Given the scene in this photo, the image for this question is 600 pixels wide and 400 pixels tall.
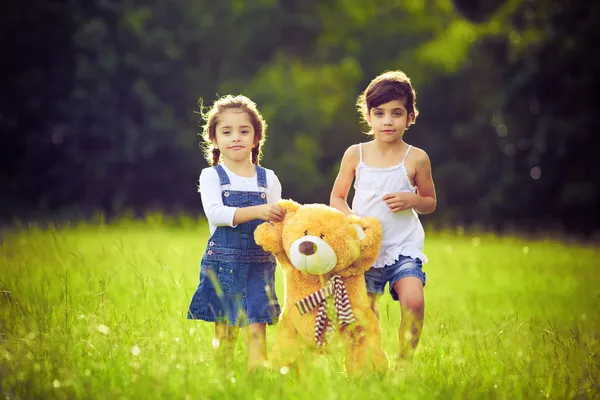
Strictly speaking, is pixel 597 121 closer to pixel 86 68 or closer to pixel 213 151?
pixel 86 68

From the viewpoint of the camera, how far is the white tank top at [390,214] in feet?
14.1

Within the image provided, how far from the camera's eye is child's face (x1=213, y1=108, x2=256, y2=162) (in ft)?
14.1

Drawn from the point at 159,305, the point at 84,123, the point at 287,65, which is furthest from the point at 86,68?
the point at 159,305

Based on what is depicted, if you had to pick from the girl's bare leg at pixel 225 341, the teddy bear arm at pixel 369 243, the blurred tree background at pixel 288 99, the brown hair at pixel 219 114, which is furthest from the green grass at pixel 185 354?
the blurred tree background at pixel 288 99

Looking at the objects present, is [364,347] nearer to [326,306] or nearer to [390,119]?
[326,306]

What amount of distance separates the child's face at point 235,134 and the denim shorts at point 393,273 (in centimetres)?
107

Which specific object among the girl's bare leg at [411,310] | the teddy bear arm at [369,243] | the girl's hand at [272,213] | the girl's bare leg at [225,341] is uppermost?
the girl's hand at [272,213]

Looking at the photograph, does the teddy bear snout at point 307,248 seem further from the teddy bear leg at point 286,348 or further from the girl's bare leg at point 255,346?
the girl's bare leg at point 255,346

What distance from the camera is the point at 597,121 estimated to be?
58.1 feet

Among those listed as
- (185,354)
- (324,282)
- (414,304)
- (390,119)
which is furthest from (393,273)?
(185,354)

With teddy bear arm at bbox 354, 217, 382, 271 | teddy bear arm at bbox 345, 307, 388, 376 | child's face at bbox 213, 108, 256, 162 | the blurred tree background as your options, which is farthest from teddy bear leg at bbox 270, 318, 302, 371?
the blurred tree background

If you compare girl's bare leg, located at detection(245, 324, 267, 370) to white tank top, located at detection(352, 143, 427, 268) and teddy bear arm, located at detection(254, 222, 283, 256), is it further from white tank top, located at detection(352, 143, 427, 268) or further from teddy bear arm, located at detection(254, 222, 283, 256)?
white tank top, located at detection(352, 143, 427, 268)

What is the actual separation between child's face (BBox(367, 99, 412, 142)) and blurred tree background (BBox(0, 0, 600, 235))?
14.8 metres

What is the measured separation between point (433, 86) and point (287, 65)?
16.9 ft
